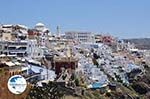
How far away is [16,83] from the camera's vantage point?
2061cm

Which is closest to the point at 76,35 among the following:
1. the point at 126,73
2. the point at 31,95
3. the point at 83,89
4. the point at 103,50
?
the point at 103,50

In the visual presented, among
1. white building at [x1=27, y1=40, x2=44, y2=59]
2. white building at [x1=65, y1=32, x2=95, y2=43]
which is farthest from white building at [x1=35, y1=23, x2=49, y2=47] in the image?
white building at [x1=65, y1=32, x2=95, y2=43]

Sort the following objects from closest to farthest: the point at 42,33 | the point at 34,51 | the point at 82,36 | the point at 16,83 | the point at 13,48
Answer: the point at 16,83, the point at 13,48, the point at 34,51, the point at 42,33, the point at 82,36

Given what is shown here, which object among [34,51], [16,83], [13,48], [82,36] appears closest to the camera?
[16,83]

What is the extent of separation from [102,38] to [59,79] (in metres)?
54.8

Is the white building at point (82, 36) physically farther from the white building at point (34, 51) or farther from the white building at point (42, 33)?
the white building at point (34, 51)

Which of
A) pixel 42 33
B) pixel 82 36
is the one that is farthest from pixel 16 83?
pixel 82 36

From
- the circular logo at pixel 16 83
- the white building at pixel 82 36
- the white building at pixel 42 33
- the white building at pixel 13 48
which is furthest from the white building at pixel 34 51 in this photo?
the white building at pixel 82 36

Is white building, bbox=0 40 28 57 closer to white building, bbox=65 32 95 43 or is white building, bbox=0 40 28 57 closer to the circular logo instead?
the circular logo

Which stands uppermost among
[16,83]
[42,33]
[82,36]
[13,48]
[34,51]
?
[16,83]

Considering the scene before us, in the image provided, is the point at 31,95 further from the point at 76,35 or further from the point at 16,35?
the point at 76,35

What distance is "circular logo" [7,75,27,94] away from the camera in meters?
20.5

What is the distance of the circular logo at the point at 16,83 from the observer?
67.4 ft

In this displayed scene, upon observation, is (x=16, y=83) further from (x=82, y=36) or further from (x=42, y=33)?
(x=82, y=36)
